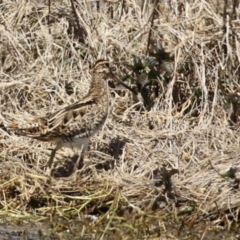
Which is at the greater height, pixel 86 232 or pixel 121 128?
pixel 121 128

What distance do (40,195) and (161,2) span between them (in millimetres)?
2520

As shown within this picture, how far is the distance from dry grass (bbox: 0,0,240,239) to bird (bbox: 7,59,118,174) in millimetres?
223

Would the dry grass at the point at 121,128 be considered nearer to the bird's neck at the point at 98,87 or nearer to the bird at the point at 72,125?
the bird at the point at 72,125

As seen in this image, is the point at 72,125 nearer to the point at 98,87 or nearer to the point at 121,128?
the point at 98,87

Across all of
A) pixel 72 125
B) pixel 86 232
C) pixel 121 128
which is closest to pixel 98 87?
pixel 121 128

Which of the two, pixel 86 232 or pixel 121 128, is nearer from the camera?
pixel 86 232

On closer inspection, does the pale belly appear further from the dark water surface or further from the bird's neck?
the dark water surface

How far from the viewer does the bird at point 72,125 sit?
23.6ft

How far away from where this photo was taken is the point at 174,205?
22.5 feet

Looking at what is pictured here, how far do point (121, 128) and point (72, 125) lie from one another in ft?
2.43

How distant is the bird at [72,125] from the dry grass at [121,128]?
0.22 m

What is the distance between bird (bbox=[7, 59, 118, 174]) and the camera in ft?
23.6

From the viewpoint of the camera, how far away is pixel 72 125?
7266 mm

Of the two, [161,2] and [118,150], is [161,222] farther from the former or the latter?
[161,2]
